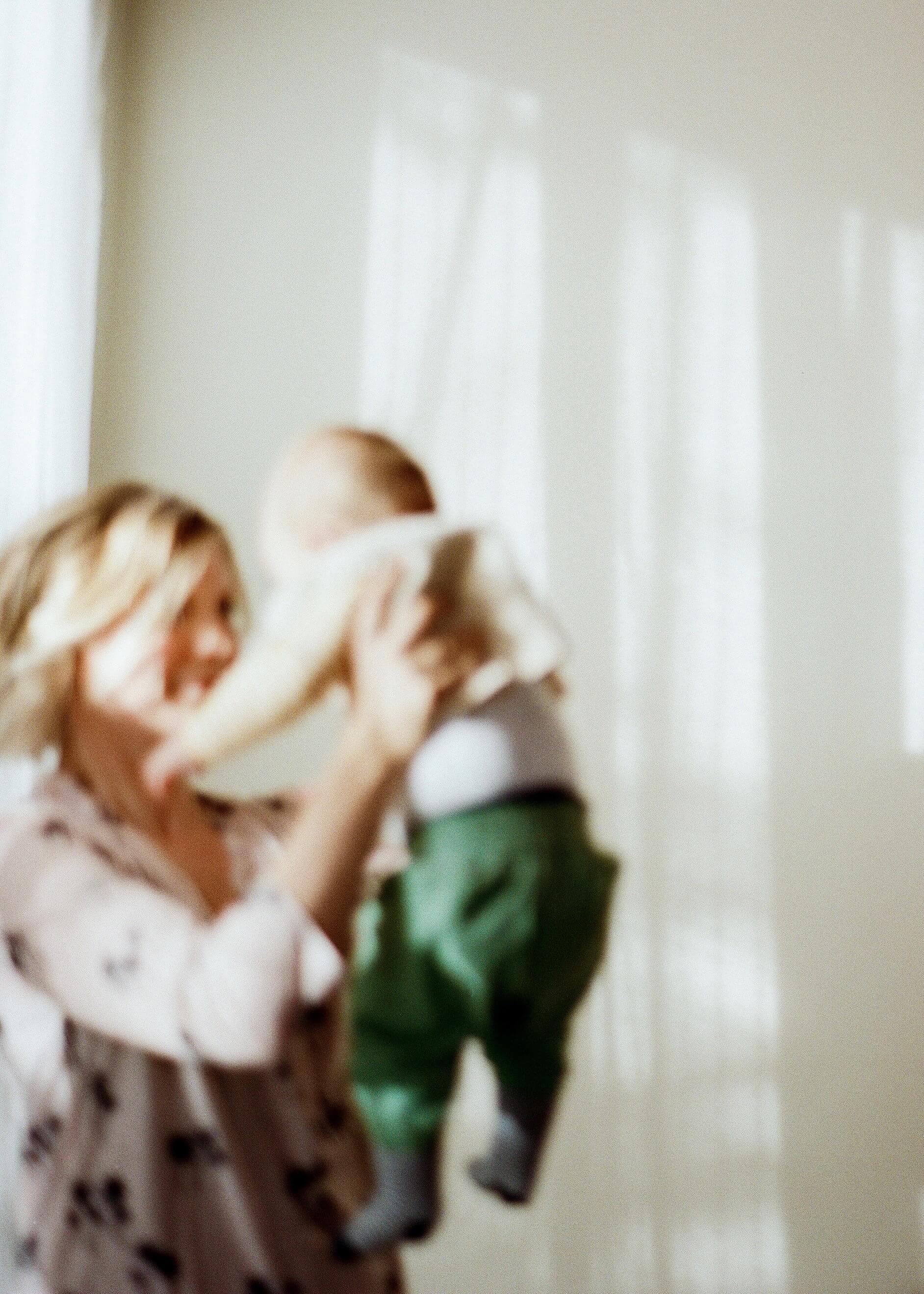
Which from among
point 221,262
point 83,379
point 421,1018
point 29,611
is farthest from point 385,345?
point 421,1018

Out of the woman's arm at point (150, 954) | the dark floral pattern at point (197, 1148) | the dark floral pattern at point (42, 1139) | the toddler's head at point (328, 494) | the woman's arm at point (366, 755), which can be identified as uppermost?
the toddler's head at point (328, 494)

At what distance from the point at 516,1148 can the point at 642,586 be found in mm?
662

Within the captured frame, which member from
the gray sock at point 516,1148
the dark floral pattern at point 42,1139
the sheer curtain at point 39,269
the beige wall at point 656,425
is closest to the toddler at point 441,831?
the gray sock at point 516,1148

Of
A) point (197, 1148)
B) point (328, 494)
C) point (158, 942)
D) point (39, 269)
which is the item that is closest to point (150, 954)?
point (158, 942)

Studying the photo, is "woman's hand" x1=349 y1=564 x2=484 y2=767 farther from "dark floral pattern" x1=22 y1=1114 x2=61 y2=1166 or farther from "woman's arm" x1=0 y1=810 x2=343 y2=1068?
"dark floral pattern" x1=22 y1=1114 x2=61 y2=1166

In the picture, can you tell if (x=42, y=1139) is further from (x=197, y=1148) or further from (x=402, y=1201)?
(x=402, y=1201)

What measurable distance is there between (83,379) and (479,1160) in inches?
25.5

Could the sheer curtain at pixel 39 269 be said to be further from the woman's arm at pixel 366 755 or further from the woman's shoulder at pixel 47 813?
the woman's arm at pixel 366 755

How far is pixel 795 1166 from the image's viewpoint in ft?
3.81

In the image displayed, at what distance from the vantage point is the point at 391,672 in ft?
1.86

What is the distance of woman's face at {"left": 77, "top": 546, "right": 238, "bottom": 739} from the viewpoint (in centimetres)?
63

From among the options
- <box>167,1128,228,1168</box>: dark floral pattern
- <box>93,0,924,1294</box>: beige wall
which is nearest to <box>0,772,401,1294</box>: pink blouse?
<box>167,1128,228,1168</box>: dark floral pattern

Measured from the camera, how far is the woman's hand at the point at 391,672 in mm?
569

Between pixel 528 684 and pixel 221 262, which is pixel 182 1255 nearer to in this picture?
pixel 528 684
